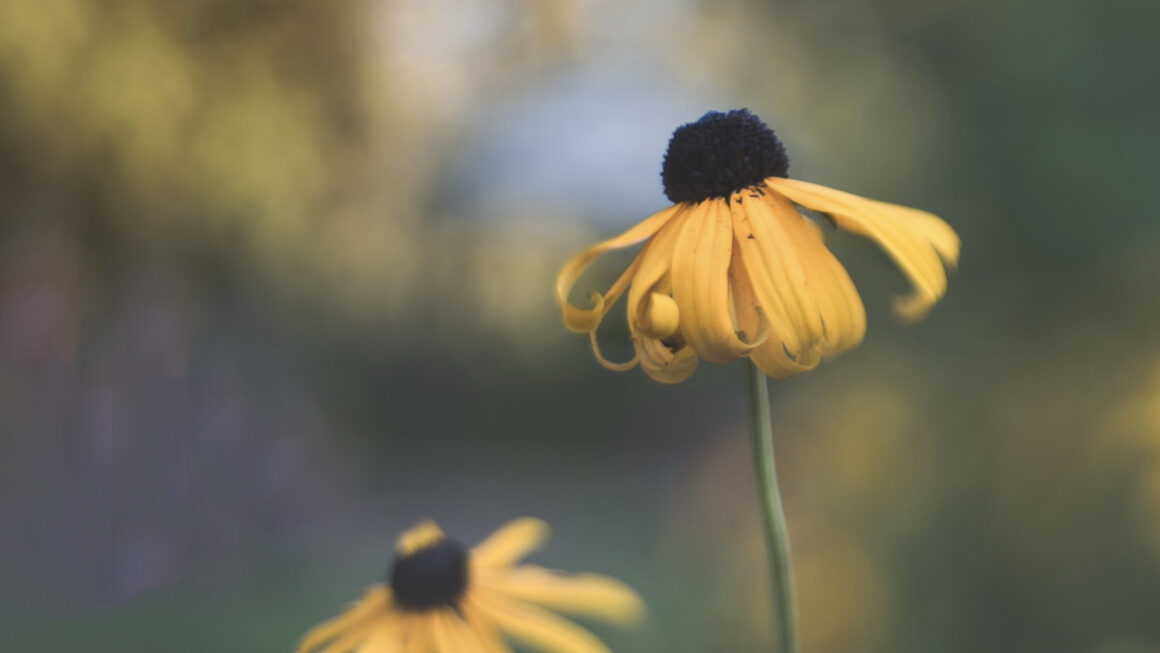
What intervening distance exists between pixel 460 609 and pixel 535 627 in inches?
1.9

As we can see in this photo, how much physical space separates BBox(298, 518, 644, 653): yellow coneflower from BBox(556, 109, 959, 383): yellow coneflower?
0.16 metres

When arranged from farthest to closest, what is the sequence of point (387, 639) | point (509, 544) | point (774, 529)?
1. point (509, 544)
2. point (387, 639)
3. point (774, 529)

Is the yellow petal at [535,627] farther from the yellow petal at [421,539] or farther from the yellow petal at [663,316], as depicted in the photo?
the yellow petal at [663,316]

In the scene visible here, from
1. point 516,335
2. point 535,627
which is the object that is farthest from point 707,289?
point 516,335

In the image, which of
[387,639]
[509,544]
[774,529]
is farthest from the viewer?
[509,544]

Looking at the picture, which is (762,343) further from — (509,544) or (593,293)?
(509,544)

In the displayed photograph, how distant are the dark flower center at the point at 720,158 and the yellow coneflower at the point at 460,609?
193mm

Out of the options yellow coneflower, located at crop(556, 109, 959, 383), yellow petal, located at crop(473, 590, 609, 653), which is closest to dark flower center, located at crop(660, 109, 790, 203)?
yellow coneflower, located at crop(556, 109, 959, 383)

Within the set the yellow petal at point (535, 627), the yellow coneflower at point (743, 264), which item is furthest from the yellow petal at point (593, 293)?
the yellow petal at point (535, 627)

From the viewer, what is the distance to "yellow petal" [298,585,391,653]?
1.32 ft

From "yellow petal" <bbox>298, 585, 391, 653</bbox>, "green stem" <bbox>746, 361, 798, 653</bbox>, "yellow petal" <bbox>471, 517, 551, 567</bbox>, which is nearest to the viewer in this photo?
"green stem" <bbox>746, 361, 798, 653</bbox>

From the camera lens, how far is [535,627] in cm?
43

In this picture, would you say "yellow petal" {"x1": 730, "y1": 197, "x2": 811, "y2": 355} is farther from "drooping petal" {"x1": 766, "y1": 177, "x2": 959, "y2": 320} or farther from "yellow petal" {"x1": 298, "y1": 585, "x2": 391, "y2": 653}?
"yellow petal" {"x1": 298, "y1": 585, "x2": 391, "y2": 653}

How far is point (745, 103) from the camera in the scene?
1.51 m
